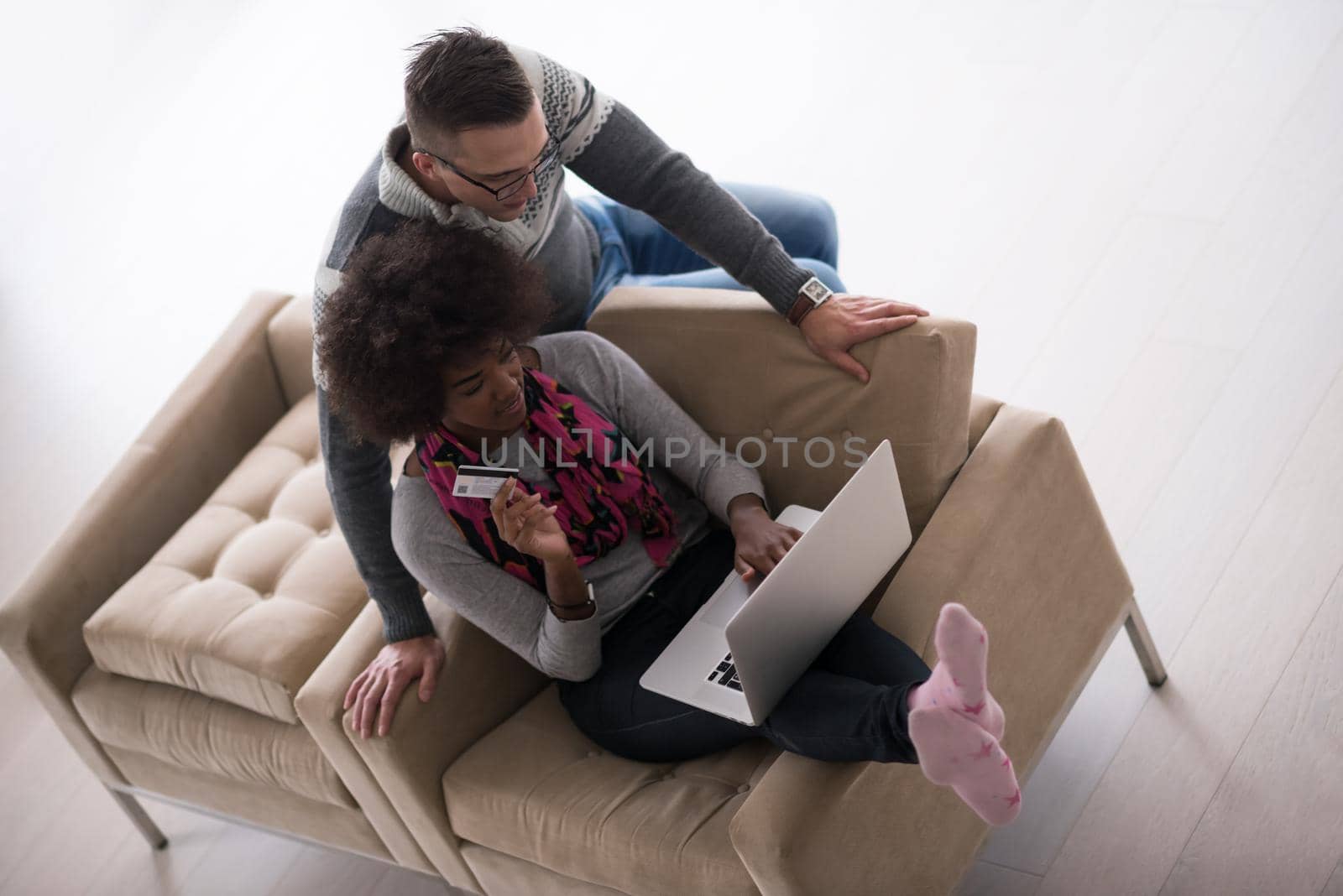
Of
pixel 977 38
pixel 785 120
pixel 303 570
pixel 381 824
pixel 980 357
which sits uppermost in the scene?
pixel 977 38

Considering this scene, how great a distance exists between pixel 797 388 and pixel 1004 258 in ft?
4.32

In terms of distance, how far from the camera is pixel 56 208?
462 centimetres

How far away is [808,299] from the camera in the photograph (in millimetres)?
1957

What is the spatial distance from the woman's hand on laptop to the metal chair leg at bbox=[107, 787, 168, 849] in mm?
1335

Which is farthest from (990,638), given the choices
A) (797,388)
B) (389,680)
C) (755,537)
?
(389,680)

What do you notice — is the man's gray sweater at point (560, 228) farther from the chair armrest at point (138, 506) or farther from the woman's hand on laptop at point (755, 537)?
the chair armrest at point (138, 506)

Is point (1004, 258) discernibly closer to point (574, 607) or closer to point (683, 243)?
point (683, 243)

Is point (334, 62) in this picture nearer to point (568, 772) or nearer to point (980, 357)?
point (980, 357)

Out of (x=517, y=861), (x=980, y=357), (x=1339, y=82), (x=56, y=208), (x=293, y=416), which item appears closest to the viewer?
(x=517, y=861)

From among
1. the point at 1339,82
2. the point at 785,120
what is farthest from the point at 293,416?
the point at 1339,82

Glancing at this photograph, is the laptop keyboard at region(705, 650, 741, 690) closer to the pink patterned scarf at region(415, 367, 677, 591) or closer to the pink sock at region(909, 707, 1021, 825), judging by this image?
the pink patterned scarf at region(415, 367, 677, 591)

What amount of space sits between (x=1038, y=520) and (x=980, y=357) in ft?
3.46

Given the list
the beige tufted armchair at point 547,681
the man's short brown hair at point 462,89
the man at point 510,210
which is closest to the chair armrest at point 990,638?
the beige tufted armchair at point 547,681

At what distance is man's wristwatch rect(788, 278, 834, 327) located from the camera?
195 cm
